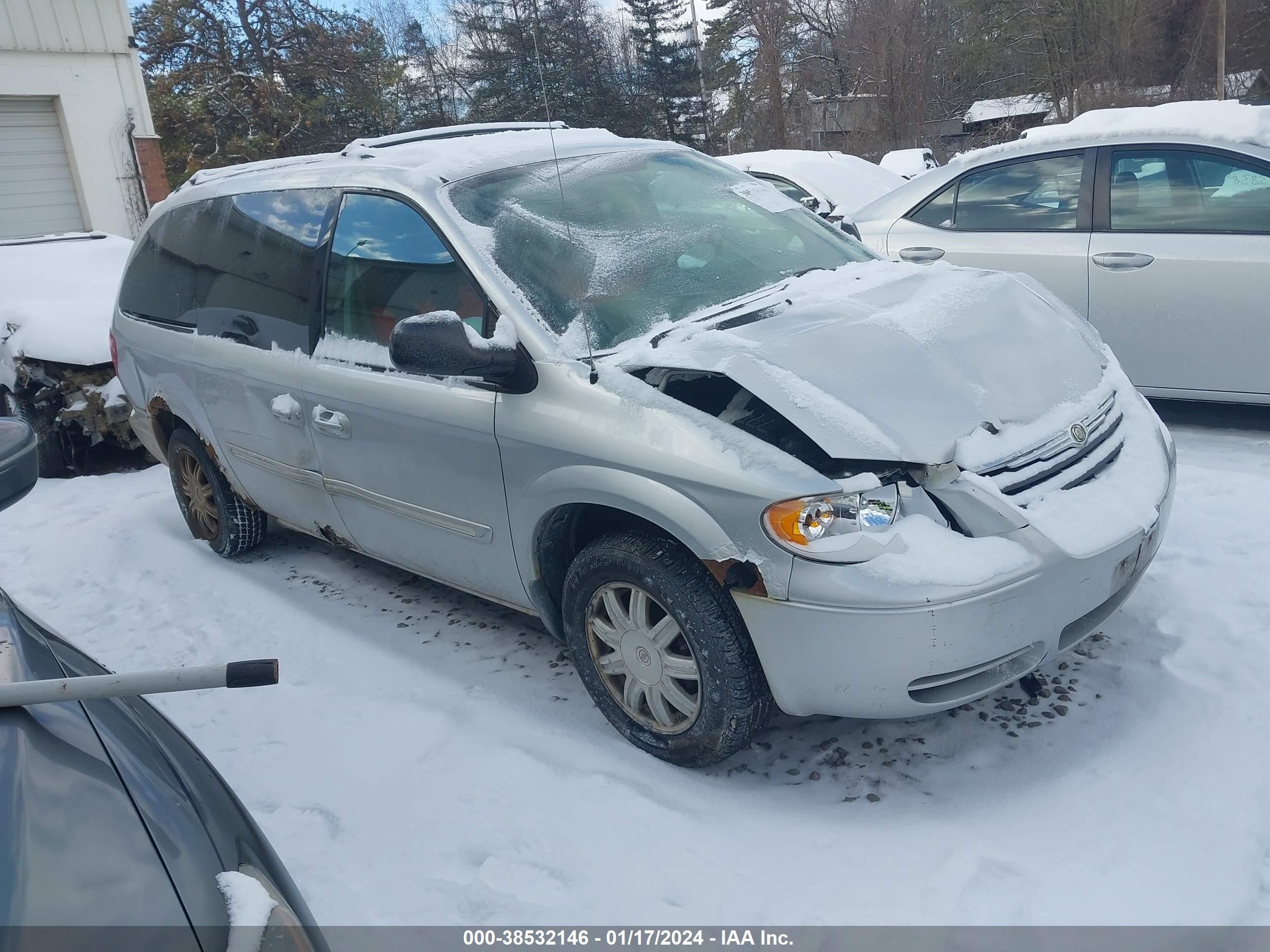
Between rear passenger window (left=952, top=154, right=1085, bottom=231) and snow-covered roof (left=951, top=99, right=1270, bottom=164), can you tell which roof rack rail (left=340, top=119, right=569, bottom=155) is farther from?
snow-covered roof (left=951, top=99, right=1270, bottom=164)

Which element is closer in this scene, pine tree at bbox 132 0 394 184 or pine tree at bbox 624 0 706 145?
pine tree at bbox 624 0 706 145

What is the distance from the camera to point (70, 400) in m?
6.43

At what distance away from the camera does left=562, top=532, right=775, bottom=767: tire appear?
2.68m

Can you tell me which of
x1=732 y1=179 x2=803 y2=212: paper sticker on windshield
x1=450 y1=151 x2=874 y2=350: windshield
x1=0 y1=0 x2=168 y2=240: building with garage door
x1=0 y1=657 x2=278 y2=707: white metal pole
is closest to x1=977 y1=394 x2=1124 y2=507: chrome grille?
x1=450 y1=151 x2=874 y2=350: windshield

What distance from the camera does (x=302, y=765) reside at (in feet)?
10.3

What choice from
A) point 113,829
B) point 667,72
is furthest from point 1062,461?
point 667,72

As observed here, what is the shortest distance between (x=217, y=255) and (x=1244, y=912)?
4.35m

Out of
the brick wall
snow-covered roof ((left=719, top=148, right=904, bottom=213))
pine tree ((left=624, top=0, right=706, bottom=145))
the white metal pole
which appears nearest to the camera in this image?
the white metal pole

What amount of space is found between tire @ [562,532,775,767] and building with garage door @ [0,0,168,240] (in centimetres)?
1346

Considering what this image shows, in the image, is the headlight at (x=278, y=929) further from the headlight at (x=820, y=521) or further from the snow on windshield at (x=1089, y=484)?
the snow on windshield at (x=1089, y=484)

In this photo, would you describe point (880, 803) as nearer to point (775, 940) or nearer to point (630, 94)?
point (775, 940)

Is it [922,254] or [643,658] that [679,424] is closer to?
[643,658]

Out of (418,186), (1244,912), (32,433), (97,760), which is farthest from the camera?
(418,186)

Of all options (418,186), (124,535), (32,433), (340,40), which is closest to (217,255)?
(418,186)
